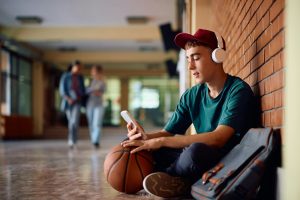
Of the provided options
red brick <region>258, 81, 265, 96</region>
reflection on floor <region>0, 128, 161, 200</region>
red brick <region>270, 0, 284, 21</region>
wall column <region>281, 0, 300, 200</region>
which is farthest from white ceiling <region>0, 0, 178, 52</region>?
wall column <region>281, 0, 300, 200</region>

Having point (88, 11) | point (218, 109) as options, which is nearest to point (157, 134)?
point (218, 109)

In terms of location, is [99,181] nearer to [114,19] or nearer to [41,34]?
[114,19]

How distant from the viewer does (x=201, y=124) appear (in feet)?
9.69

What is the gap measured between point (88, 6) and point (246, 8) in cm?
746

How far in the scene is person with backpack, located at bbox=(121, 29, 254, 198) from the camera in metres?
2.52

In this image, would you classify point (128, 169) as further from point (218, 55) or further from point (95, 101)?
point (95, 101)

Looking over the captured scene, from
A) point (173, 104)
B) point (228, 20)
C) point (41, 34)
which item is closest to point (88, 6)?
point (41, 34)

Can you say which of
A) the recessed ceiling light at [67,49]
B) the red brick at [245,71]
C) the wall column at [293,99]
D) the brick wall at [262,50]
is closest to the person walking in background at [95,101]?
the brick wall at [262,50]

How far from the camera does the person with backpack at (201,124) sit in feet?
8.25

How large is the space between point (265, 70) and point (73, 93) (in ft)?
19.8

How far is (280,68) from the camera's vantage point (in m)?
2.24

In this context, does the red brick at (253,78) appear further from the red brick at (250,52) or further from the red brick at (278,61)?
the red brick at (278,61)

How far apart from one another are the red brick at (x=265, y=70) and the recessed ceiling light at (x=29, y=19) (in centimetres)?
956

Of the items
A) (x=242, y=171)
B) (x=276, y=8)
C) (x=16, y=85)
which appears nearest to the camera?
(x=242, y=171)
